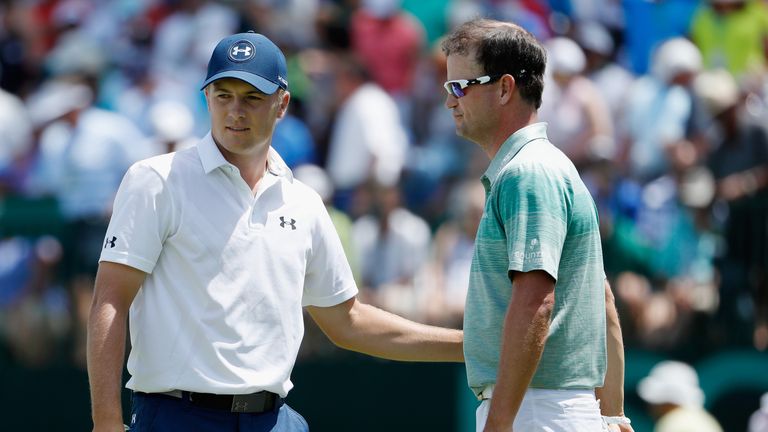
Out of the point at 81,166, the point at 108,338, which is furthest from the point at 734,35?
the point at 108,338

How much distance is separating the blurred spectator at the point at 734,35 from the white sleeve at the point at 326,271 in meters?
6.93

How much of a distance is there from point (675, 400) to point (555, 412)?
540 cm

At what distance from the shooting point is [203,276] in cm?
473

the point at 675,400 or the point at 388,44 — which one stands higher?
the point at 388,44

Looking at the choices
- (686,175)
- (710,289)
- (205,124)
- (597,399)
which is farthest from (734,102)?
(597,399)

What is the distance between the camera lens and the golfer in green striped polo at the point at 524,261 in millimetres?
4285

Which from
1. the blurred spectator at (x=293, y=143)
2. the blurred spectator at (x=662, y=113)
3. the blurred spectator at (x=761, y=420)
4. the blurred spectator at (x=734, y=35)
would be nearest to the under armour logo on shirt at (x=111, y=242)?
the blurred spectator at (x=761, y=420)

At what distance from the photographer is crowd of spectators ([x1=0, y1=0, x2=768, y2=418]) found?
1003 centimetres

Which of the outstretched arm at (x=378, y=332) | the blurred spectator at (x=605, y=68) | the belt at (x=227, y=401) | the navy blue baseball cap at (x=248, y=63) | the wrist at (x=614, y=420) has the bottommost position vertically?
the wrist at (x=614, y=420)

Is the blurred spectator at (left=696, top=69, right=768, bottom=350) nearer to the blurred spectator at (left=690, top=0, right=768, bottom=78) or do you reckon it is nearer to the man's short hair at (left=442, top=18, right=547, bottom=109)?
the blurred spectator at (left=690, top=0, right=768, bottom=78)

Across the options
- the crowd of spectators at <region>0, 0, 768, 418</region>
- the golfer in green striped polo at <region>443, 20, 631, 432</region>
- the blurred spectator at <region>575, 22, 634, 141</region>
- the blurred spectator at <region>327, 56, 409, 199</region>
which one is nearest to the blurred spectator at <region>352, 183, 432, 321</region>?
the crowd of spectators at <region>0, 0, 768, 418</region>

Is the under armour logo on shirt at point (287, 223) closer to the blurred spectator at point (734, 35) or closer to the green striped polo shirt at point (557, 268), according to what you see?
the green striped polo shirt at point (557, 268)

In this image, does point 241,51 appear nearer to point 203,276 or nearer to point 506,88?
point 203,276

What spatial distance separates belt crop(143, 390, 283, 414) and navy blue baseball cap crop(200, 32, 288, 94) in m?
1.11
